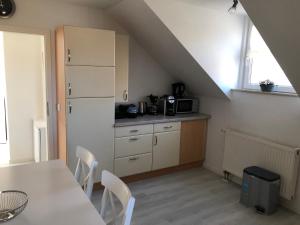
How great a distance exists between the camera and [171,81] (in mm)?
4121

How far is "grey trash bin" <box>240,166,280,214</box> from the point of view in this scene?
2752 mm

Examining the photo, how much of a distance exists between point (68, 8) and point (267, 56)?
2.57 meters

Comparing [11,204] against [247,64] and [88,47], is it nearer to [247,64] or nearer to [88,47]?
[88,47]

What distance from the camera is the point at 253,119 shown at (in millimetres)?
3291

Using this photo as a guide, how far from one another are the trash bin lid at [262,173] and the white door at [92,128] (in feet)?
5.56

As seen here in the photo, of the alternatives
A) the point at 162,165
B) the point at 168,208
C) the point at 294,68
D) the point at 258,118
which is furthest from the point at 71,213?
the point at 258,118

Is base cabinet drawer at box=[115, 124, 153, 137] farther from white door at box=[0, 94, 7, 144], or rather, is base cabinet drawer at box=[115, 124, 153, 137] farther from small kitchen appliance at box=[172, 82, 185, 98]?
white door at box=[0, 94, 7, 144]

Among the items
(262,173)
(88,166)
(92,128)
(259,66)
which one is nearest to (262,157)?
(262,173)

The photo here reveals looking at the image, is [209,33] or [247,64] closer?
[209,33]

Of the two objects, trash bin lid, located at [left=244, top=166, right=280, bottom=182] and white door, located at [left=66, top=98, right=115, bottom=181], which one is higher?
white door, located at [left=66, top=98, right=115, bottom=181]

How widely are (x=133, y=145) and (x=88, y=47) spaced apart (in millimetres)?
1354

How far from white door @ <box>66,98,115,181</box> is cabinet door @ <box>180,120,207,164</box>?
116cm

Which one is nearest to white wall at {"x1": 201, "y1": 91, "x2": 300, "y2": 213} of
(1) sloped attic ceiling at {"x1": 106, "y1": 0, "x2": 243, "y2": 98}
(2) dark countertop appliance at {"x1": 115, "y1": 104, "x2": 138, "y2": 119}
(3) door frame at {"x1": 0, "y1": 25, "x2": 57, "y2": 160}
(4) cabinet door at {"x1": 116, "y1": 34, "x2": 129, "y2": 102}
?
(1) sloped attic ceiling at {"x1": 106, "y1": 0, "x2": 243, "y2": 98}

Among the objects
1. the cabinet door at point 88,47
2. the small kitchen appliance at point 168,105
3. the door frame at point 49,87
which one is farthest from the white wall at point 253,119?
the door frame at point 49,87
